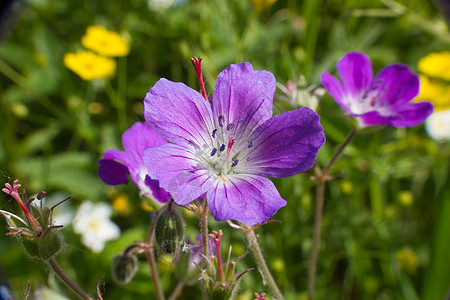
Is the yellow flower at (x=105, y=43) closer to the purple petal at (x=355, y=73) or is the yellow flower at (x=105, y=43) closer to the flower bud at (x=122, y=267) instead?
the purple petal at (x=355, y=73)

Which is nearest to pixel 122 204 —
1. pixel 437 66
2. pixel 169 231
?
pixel 169 231

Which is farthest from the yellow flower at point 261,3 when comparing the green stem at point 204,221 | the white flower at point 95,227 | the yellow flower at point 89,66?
the green stem at point 204,221

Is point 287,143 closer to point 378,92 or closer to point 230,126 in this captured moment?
point 230,126

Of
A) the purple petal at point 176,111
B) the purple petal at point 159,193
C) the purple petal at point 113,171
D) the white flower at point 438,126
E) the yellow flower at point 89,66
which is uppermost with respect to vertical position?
the purple petal at point 176,111

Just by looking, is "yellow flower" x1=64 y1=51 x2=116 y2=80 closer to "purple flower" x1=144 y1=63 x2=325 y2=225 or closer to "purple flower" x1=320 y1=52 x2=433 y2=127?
"purple flower" x1=320 y1=52 x2=433 y2=127

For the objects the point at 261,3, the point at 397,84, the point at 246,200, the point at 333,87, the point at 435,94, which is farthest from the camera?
the point at 261,3

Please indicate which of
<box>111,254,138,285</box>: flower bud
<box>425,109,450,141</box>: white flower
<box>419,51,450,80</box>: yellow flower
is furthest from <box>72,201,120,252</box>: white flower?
<box>419,51,450,80</box>: yellow flower
